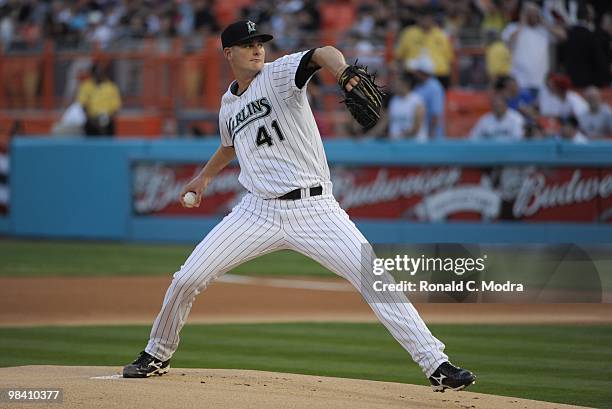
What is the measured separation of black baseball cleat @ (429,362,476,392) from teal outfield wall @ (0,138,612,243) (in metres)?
8.89

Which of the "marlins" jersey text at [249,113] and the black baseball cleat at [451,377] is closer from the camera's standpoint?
the black baseball cleat at [451,377]

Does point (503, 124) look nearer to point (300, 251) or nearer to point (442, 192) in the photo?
point (442, 192)

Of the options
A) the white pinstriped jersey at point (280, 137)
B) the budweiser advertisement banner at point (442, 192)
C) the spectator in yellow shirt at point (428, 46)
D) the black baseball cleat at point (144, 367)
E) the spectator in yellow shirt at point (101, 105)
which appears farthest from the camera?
the spectator in yellow shirt at point (101, 105)

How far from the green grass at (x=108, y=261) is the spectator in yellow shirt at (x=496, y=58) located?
3.80 metres

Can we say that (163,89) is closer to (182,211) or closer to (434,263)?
(182,211)

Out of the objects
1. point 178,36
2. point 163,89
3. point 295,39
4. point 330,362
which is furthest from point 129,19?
point 330,362

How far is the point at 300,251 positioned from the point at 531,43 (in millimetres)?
9528

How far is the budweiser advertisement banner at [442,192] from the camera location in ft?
47.5

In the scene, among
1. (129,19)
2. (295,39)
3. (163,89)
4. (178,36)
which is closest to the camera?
(295,39)

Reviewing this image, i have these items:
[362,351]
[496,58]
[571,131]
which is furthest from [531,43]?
[362,351]

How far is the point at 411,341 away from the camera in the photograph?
6004mm

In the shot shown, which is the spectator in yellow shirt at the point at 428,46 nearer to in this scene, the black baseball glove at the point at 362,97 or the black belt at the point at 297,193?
the black belt at the point at 297,193

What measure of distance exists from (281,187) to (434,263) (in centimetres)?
189

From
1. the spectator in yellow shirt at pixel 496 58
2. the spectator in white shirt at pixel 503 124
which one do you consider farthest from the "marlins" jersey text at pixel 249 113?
the spectator in yellow shirt at pixel 496 58
